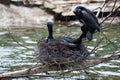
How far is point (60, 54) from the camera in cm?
909

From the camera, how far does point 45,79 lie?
1288 centimetres

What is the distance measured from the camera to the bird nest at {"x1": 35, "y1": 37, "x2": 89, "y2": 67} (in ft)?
29.5

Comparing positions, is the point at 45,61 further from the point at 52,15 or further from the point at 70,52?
the point at 52,15

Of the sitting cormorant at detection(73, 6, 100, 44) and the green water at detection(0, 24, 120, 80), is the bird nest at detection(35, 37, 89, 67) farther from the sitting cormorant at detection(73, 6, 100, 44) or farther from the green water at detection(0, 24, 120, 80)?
the green water at detection(0, 24, 120, 80)

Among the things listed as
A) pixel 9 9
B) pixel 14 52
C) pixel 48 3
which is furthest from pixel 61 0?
pixel 14 52

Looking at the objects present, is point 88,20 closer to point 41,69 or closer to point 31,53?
point 41,69

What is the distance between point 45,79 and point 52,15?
15.7m

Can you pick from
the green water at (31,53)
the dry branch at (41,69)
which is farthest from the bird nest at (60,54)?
the green water at (31,53)

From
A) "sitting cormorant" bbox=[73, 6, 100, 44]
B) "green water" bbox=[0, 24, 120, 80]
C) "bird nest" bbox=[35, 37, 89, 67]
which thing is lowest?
"green water" bbox=[0, 24, 120, 80]

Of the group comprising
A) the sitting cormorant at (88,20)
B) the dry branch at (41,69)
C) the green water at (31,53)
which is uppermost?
the sitting cormorant at (88,20)

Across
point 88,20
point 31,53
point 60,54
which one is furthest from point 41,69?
point 31,53

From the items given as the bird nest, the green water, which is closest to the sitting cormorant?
the bird nest

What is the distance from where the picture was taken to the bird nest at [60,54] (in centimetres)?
900

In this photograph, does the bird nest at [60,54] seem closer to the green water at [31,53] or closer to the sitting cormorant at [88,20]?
the sitting cormorant at [88,20]
